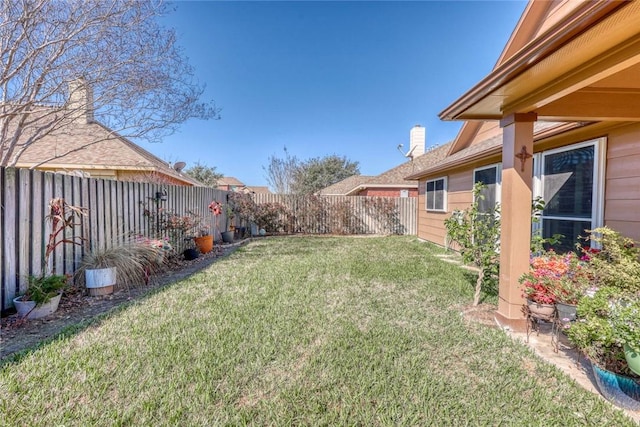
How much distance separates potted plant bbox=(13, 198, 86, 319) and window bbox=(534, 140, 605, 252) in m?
6.38

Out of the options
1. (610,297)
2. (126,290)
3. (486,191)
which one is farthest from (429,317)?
(126,290)

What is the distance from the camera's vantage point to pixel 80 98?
589cm

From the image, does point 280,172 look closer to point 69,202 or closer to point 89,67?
point 89,67

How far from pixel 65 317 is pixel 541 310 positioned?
4919 mm

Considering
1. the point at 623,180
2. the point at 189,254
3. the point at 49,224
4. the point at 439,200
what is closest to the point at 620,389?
the point at 623,180

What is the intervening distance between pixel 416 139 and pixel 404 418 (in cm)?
1488

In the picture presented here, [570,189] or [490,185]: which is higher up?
[490,185]

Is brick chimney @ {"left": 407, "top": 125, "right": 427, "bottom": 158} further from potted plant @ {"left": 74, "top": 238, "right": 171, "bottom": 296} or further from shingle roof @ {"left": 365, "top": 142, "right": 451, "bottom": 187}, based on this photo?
potted plant @ {"left": 74, "top": 238, "right": 171, "bottom": 296}

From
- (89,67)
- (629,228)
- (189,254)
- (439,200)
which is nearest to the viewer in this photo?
(629,228)

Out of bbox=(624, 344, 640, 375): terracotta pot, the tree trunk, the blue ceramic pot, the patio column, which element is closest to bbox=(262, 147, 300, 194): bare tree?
the tree trunk

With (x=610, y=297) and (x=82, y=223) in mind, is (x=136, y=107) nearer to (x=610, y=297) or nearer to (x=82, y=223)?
(x=82, y=223)

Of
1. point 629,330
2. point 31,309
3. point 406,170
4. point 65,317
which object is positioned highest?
point 406,170

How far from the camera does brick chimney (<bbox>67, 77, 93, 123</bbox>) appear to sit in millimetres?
5578

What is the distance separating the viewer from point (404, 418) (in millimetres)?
1727
